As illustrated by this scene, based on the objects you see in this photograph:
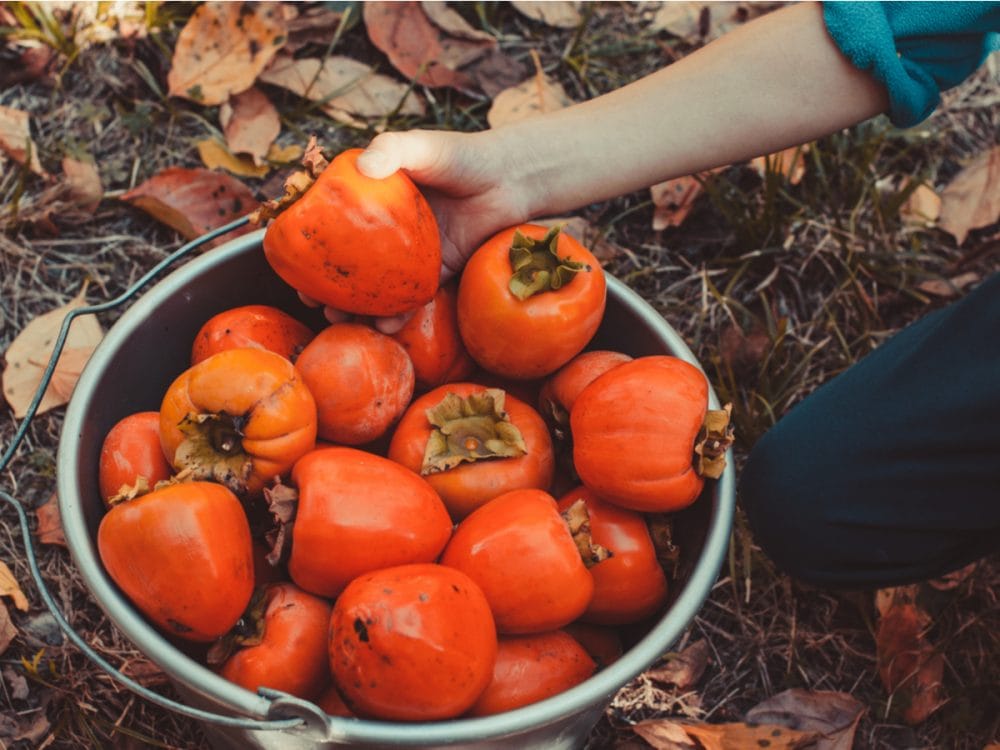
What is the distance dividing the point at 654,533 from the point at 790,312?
3.32ft

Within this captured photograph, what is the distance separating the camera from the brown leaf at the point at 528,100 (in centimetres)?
231

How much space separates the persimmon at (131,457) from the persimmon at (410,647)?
0.40 meters

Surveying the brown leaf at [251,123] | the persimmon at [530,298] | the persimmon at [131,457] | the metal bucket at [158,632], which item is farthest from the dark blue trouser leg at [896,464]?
the brown leaf at [251,123]

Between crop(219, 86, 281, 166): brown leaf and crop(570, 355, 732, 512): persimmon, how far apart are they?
123 centimetres

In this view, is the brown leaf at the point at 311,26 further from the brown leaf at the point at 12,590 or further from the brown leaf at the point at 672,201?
the brown leaf at the point at 12,590

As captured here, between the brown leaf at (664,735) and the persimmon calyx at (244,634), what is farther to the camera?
the brown leaf at (664,735)

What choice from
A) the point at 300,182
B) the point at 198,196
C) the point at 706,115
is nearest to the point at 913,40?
the point at 706,115

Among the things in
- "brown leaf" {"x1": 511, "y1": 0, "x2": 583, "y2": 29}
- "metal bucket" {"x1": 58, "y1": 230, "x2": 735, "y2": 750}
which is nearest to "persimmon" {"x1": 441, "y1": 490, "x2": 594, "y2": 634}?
"metal bucket" {"x1": 58, "y1": 230, "x2": 735, "y2": 750}

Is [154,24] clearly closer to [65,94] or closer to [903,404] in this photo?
[65,94]

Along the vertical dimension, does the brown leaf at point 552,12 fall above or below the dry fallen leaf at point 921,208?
above

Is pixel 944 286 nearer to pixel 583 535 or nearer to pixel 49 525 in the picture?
pixel 583 535

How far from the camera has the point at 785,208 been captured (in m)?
2.36

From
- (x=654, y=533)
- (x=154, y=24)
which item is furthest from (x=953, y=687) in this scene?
(x=154, y=24)

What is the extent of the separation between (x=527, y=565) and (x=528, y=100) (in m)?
1.43
